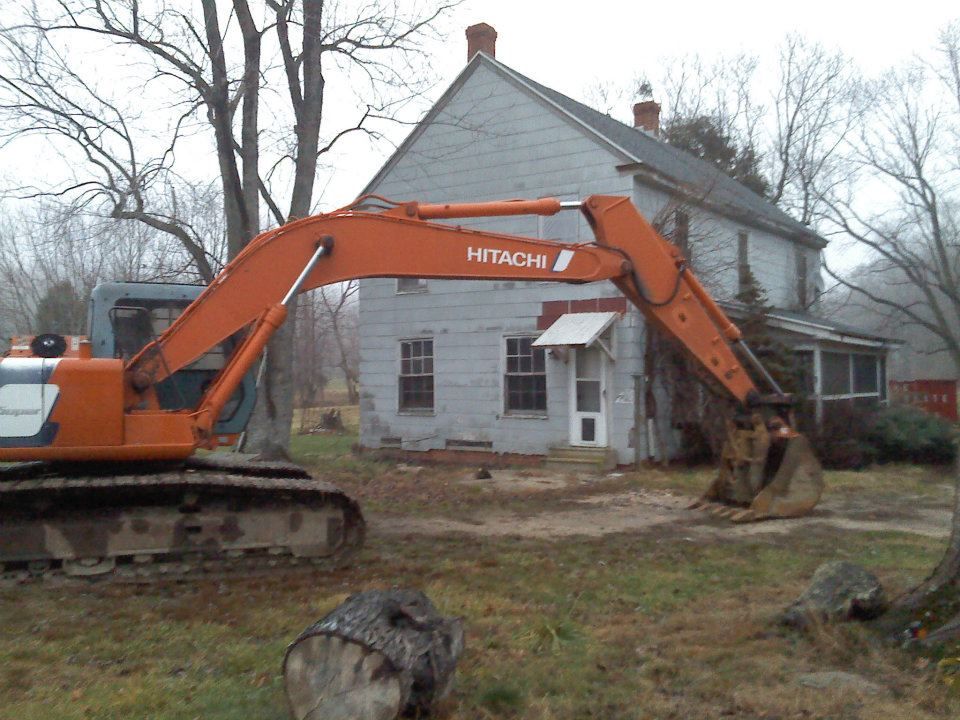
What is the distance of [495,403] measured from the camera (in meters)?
18.5

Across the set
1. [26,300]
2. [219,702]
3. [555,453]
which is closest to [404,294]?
[555,453]

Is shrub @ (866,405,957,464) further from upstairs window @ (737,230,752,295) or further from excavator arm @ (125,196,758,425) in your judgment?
excavator arm @ (125,196,758,425)

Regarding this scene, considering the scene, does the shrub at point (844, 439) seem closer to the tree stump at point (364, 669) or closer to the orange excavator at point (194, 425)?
the orange excavator at point (194, 425)

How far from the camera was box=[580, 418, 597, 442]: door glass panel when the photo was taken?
17.2 m

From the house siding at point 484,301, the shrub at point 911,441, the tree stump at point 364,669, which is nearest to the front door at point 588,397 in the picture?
the house siding at point 484,301

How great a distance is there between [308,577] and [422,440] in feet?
37.8

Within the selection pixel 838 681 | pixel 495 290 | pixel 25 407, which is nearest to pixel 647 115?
pixel 495 290

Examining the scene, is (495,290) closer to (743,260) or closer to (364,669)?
(743,260)

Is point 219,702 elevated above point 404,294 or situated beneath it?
situated beneath

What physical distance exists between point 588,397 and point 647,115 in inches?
484

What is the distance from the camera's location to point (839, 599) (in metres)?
5.95

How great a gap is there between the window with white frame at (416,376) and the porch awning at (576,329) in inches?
127

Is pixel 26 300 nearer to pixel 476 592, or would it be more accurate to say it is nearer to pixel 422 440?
pixel 422 440

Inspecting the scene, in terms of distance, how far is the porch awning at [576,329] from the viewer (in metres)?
16.2
